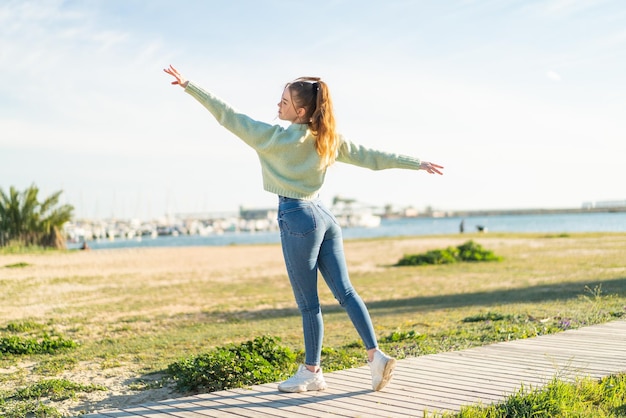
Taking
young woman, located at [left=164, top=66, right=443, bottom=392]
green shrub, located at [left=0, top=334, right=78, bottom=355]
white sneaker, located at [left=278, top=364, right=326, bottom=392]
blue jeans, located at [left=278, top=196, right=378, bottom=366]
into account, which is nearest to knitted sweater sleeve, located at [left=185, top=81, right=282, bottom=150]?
young woman, located at [left=164, top=66, right=443, bottom=392]

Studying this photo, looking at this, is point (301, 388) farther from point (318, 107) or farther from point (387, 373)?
point (318, 107)

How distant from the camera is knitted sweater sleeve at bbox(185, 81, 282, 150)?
4.65m

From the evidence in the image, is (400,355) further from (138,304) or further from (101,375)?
(138,304)

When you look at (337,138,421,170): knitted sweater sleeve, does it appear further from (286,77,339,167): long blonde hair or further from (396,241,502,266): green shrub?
(396,241,502,266): green shrub

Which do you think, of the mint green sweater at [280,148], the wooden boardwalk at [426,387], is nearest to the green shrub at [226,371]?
the wooden boardwalk at [426,387]

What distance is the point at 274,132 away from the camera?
475 cm

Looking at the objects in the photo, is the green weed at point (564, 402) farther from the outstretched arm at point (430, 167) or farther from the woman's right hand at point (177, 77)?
the woman's right hand at point (177, 77)

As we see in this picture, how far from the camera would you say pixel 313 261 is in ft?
15.5

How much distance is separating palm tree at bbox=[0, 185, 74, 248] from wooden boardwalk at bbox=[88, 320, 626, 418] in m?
33.8

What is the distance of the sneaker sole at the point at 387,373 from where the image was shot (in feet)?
15.6

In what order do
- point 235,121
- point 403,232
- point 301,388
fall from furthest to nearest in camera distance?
1. point 403,232
2. point 301,388
3. point 235,121

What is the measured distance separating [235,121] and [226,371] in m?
2.59

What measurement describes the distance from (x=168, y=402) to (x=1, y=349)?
493 centimetres

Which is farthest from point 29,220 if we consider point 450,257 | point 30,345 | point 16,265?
point 30,345
